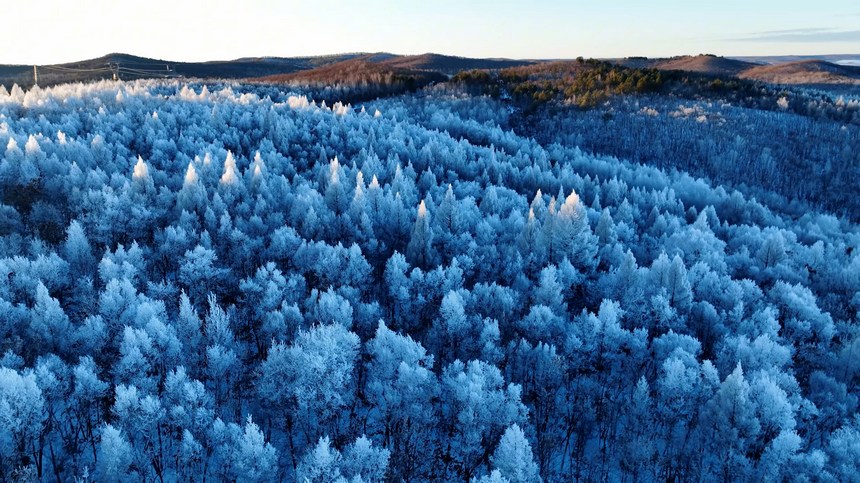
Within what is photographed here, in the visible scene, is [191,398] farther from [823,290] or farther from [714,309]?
[823,290]

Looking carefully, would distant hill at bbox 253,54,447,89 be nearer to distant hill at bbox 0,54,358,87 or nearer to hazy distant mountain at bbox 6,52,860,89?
hazy distant mountain at bbox 6,52,860,89

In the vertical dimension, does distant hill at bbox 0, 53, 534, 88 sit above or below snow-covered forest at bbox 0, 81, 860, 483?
above

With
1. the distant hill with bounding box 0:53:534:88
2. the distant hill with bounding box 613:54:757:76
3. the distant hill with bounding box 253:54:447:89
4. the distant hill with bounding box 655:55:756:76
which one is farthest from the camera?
the distant hill with bounding box 655:55:756:76

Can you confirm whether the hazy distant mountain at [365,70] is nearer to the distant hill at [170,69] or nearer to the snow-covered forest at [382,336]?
the distant hill at [170,69]

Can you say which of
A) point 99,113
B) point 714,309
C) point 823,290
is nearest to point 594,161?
point 823,290

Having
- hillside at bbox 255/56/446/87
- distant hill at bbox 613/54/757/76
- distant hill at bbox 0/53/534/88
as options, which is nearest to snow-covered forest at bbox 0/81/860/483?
hillside at bbox 255/56/446/87

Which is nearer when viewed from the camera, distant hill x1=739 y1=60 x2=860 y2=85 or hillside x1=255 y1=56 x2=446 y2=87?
hillside x1=255 y1=56 x2=446 y2=87

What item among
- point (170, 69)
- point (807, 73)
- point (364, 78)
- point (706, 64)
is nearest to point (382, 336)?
point (364, 78)

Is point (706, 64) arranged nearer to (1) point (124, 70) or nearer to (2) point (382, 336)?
(1) point (124, 70)
